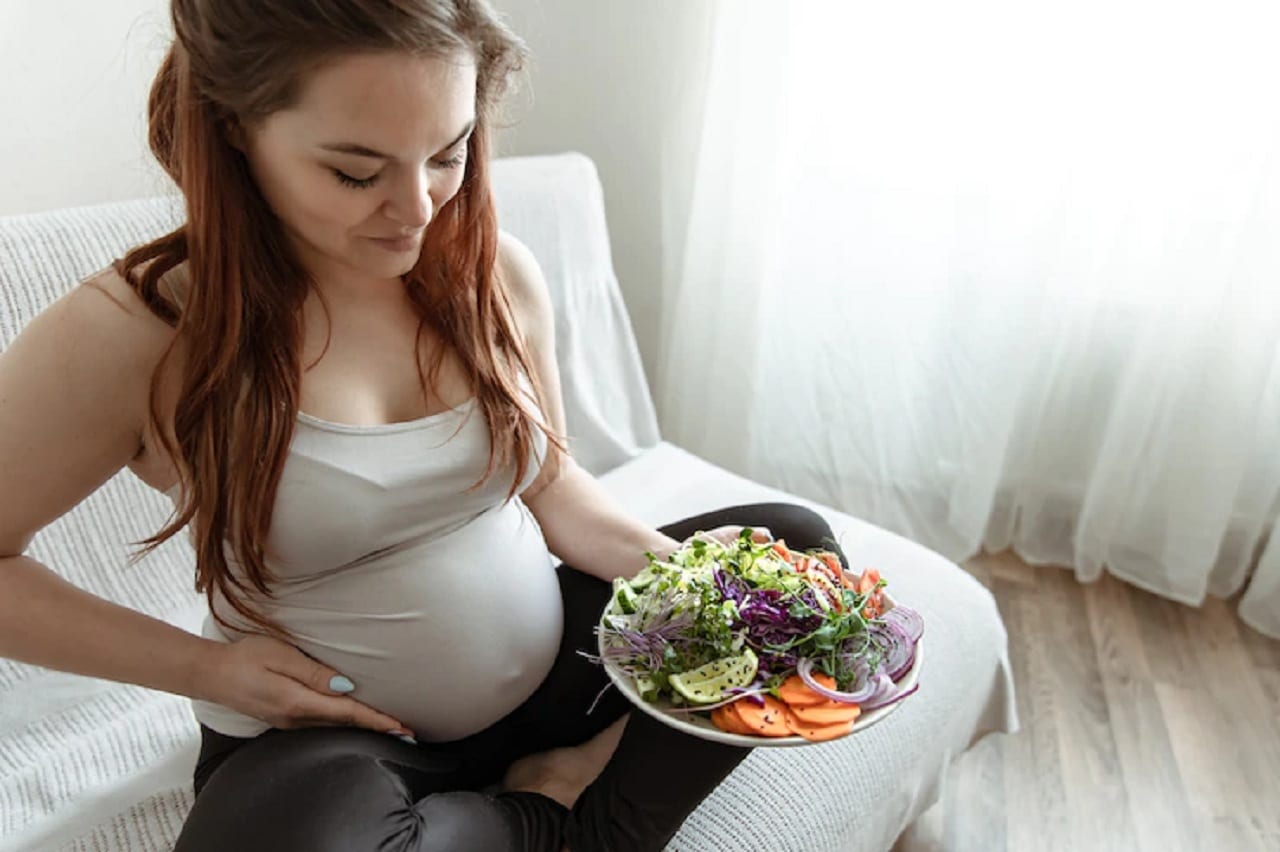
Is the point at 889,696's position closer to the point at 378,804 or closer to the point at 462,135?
the point at 378,804

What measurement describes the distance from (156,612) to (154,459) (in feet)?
1.49

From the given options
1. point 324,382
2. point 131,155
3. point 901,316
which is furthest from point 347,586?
point 901,316

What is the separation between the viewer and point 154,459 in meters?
0.98

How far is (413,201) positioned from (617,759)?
1.86 feet

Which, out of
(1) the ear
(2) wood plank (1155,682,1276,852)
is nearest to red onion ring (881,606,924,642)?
(1) the ear

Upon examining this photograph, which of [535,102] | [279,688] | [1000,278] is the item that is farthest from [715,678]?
[535,102]

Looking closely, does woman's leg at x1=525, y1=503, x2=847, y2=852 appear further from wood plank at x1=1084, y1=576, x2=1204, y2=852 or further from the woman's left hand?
wood plank at x1=1084, y1=576, x2=1204, y2=852

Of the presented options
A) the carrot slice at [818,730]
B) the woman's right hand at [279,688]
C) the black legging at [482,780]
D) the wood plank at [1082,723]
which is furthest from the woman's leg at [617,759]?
the wood plank at [1082,723]

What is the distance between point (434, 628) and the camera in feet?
3.40

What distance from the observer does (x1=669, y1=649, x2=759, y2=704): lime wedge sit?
3.04 ft

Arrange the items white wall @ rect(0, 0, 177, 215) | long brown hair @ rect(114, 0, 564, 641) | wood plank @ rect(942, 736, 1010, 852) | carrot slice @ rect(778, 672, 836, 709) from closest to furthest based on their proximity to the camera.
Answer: long brown hair @ rect(114, 0, 564, 641), carrot slice @ rect(778, 672, 836, 709), white wall @ rect(0, 0, 177, 215), wood plank @ rect(942, 736, 1010, 852)

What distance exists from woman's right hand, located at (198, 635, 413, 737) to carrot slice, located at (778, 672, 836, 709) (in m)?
0.38

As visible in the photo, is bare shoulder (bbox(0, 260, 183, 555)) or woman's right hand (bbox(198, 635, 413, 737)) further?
woman's right hand (bbox(198, 635, 413, 737))

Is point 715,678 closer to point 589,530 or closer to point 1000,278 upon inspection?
point 589,530
